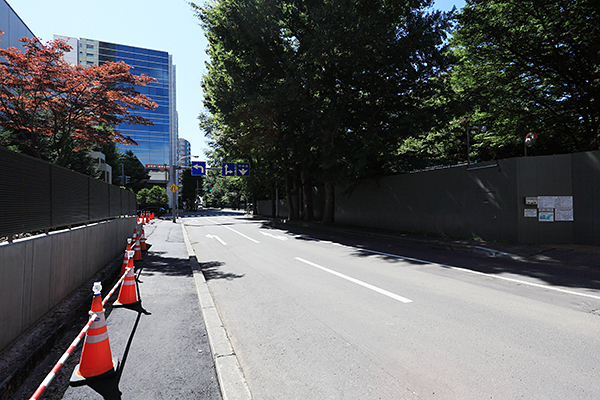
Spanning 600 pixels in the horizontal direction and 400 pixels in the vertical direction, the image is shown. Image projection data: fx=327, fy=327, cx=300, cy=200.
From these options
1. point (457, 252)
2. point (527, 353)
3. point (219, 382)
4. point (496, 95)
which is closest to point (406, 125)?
point (496, 95)

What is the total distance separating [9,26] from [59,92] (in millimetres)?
29530

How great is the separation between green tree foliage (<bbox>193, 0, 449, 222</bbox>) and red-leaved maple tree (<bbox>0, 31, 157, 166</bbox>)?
8.83 m

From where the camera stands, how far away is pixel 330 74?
62.0 feet

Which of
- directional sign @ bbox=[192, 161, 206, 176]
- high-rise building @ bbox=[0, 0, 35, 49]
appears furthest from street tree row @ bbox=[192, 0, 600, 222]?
high-rise building @ bbox=[0, 0, 35, 49]

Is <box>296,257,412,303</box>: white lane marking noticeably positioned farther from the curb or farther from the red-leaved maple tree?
the red-leaved maple tree

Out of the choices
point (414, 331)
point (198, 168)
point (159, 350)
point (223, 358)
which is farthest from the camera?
point (198, 168)

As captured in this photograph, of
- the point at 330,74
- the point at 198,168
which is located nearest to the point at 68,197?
the point at 330,74

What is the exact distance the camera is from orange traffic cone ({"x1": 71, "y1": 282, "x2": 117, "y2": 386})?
3219 mm

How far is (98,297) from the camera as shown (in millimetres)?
3414

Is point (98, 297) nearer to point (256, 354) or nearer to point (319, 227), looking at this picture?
point (256, 354)

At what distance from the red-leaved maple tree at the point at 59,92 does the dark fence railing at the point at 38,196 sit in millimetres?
4096

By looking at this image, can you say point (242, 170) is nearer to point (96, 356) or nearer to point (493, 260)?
point (493, 260)

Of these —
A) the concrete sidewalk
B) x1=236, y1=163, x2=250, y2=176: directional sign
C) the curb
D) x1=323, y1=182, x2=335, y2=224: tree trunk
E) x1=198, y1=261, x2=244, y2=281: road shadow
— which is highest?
x1=236, y1=163, x2=250, y2=176: directional sign

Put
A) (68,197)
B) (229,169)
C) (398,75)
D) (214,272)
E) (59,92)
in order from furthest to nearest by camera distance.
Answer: (229,169)
(398,75)
(59,92)
(214,272)
(68,197)
